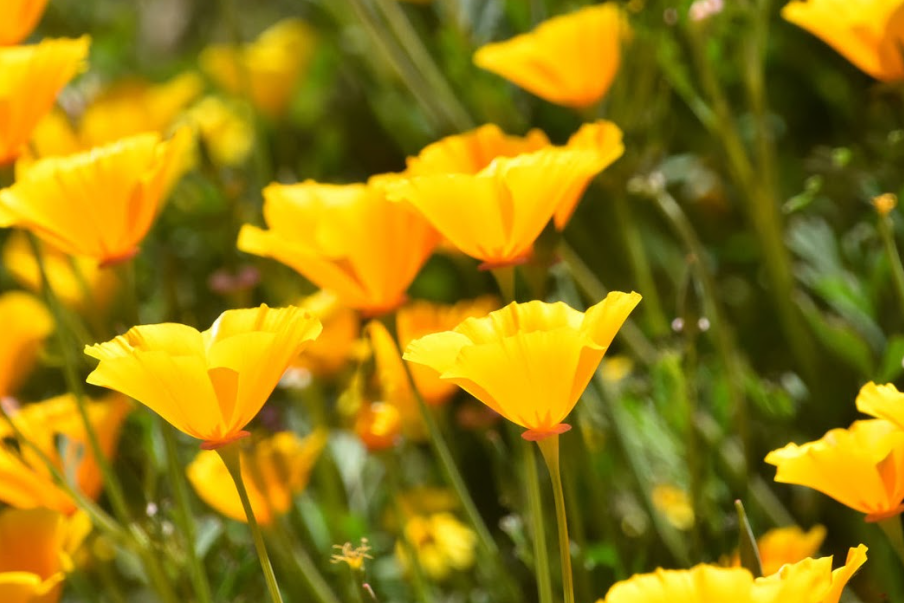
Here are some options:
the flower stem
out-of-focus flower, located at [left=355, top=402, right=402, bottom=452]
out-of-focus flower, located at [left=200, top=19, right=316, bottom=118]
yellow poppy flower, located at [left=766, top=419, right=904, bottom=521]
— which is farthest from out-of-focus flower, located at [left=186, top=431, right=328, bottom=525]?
out-of-focus flower, located at [left=200, top=19, right=316, bottom=118]

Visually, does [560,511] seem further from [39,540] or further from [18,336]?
[18,336]

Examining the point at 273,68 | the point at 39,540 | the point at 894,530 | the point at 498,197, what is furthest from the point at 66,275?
the point at 894,530

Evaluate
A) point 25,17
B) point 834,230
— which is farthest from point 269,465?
point 834,230

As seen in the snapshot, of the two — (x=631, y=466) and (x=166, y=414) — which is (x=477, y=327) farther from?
(x=631, y=466)

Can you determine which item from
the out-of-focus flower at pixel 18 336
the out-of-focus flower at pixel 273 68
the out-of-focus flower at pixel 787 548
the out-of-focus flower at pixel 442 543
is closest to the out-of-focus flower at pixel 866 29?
the out-of-focus flower at pixel 787 548

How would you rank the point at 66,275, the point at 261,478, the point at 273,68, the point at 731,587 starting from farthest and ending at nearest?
the point at 273,68 → the point at 66,275 → the point at 261,478 → the point at 731,587

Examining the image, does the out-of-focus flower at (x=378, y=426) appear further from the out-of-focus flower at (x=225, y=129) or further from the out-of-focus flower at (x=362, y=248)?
the out-of-focus flower at (x=225, y=129)
